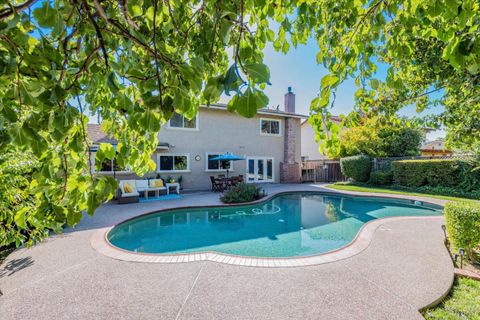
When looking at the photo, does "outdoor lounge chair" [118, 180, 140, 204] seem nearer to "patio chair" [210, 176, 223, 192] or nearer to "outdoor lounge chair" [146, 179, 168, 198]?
"outdoor lounge chair" [146, 179, 168, 198]

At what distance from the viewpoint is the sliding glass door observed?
2123cm

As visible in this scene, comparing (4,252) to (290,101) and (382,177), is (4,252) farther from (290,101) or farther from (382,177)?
(290,101)

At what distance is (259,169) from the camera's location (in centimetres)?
2164

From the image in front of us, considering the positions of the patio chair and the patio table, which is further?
the patio chair

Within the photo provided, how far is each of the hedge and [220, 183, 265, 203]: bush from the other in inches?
482

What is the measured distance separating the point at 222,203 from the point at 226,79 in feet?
41.3

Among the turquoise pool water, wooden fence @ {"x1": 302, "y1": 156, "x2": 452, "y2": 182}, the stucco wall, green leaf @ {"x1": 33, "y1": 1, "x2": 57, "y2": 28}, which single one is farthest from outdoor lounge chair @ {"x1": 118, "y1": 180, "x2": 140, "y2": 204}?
wooden fence @ {"x1": 302, "y1": 156, "x2": 452, "y2": 182}

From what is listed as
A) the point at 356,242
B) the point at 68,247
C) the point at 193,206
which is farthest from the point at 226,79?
the point at 193,206

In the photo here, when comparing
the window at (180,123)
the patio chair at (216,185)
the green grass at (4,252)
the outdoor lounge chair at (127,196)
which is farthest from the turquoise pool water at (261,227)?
the window at (180,123)

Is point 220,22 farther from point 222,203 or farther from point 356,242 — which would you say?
point 222,203

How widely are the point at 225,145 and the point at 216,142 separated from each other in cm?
89

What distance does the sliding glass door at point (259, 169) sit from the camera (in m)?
21.2

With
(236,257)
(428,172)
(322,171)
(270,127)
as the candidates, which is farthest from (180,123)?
(428,172)

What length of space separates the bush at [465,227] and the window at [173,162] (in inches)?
626
